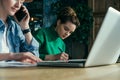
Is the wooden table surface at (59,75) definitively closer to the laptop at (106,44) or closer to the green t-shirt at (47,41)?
the laptop at (106,44)

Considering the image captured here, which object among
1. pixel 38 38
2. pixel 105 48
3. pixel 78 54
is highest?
pixel 105 48

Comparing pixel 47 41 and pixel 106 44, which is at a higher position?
pixel 106 44

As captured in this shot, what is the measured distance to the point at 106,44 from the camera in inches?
37.0

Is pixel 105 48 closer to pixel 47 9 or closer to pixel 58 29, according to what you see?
pixel 58 29

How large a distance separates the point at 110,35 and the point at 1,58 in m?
0.90

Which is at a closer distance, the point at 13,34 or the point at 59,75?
the point at 59,75

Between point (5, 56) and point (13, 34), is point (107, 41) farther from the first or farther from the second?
point (13, 34)

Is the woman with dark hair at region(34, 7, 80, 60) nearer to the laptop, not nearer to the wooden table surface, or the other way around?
the laptop

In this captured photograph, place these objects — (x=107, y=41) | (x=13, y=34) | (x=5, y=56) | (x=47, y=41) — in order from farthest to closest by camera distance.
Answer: (x=47, y=41), (x=13, y=34), (x=5, y=56), (x=107, y=41)

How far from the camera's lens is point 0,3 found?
2293 mm

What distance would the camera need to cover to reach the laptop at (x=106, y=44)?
86 centimetres

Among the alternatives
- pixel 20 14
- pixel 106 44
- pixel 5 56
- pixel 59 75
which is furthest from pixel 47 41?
pixel 59 75

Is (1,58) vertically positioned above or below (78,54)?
above

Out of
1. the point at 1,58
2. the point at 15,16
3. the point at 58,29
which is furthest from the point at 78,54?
the point at 1,58
